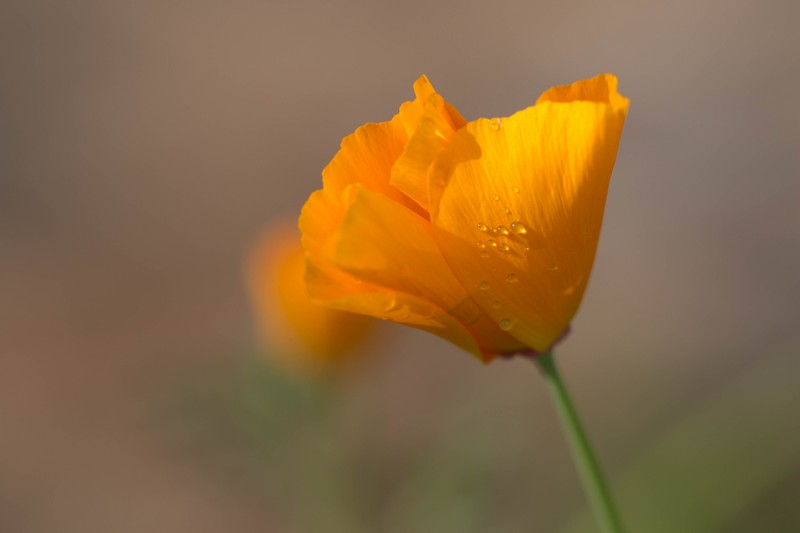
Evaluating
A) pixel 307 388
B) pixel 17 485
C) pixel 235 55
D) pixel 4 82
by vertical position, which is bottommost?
pixel 17 485

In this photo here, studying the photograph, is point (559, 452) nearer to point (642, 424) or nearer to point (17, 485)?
point (642, 424)

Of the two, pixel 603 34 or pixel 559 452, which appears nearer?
pixel 559 452

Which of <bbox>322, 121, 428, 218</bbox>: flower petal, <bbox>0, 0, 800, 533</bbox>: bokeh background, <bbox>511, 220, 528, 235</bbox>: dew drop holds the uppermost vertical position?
<bbox>322, 121, 428, 218</bbox>: flower petal

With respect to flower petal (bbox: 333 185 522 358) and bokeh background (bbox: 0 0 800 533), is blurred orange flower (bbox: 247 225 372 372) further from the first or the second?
flower petal (bbox: 333 185 522 358)

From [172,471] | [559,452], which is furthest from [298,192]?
[559,452]

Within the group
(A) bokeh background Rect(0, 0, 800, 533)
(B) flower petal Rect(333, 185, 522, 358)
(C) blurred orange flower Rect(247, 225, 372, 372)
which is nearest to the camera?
(B) flower petal Rect(333, 185, 522, 358)

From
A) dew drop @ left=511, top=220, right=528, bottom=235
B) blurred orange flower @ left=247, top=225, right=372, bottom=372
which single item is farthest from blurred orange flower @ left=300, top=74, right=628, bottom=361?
blurred orange flower @ left=247, top=225, right=372, bottom=372

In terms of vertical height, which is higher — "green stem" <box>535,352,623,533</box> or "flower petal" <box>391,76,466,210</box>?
"flower petal" <box>391,76,466,210</box>

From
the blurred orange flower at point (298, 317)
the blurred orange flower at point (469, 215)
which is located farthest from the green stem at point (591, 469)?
the blurred orange flower at point (298, 317)
